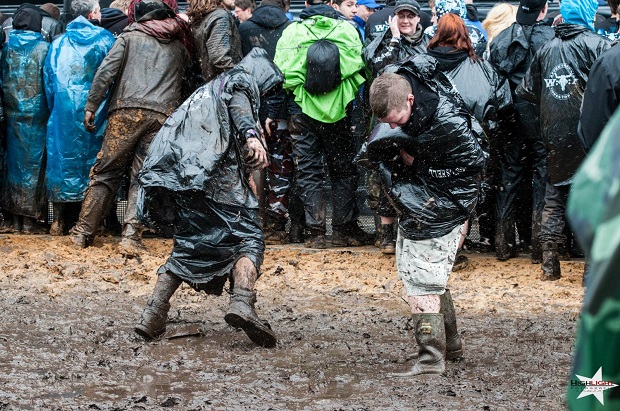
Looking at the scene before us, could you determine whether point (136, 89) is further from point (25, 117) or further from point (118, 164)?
point (25, 117)

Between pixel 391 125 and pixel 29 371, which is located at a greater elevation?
pixel 391 125

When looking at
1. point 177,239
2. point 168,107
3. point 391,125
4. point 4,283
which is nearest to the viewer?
point 391,125

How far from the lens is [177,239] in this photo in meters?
6.31

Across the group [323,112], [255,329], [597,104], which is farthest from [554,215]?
[255,329]

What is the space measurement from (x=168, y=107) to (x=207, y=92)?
10.1 feet

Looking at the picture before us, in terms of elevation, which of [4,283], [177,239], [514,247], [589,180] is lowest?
[4,283]

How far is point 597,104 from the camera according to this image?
5.93 meters

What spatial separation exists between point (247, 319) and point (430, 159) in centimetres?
138

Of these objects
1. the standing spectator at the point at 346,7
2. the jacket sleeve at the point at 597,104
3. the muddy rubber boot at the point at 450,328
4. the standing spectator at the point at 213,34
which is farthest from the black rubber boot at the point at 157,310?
the standing spectator at the point at 346,7

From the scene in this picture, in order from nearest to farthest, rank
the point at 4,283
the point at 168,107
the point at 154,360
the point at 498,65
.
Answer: the point at 154,360 < the point at 4,283 < the point at 498,65 < the point at 168,107

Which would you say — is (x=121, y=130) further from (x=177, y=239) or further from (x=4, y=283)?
(x=177, y=239)

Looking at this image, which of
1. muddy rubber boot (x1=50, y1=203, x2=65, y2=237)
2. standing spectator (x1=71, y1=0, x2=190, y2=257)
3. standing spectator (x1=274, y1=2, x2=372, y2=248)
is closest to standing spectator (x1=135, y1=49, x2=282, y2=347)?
standing spectator (x1=274, y1=2, x2=372, y2=248)

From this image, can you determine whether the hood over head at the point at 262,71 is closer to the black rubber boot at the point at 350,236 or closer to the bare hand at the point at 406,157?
the bare hand at the point at 406,157

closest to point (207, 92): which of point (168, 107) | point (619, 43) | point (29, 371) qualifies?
point (29, 371)
